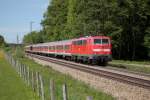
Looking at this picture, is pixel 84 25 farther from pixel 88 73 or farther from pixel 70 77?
pixel 88 73

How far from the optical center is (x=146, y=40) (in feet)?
210

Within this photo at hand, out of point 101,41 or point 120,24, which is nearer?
point 101,41

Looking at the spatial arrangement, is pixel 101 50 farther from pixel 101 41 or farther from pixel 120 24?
pixel 120 24

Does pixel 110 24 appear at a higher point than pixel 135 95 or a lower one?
higher

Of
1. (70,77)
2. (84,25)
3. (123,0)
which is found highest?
(123,0)

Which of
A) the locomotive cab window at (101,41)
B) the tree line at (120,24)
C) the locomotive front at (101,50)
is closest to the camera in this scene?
the locomotive front at (101,50)

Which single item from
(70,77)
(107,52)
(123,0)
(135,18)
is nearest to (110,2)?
(123,0)

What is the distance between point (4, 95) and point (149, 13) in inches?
1945

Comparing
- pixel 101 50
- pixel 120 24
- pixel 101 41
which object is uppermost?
pixel 120 24

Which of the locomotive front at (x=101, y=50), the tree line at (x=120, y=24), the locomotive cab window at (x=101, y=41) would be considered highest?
the tree line at (x=120, y=24)

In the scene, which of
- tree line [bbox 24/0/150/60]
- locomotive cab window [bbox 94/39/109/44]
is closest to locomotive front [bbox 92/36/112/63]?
locomotive cab window [bbox 94/39/109/44]

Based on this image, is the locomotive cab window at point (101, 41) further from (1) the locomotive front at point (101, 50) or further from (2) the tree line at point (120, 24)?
(2) the tree line at point (120, 24)

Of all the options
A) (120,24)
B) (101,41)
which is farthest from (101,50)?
(120,24)

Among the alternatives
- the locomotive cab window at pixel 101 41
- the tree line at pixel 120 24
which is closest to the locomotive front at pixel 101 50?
the locomotive cab window at pixel 101 41
